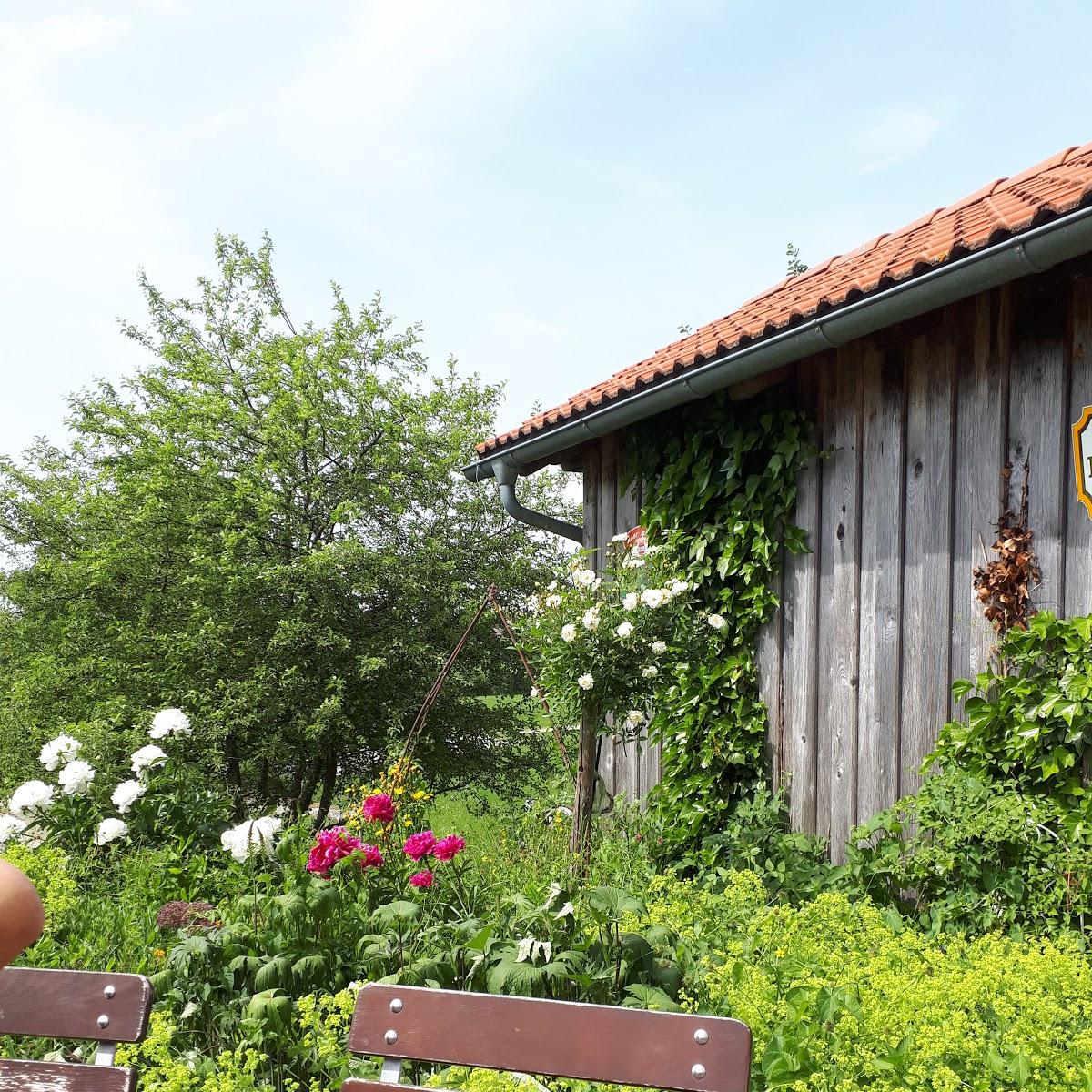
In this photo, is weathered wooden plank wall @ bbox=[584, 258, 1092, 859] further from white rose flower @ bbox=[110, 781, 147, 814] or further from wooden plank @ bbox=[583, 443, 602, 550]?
white rose flower @ bbox=[110, 781, 147, 814]

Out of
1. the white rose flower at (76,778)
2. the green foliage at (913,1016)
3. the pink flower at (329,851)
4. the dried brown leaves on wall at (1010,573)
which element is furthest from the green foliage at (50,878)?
the dried brown leaves on wall at (1010,573)

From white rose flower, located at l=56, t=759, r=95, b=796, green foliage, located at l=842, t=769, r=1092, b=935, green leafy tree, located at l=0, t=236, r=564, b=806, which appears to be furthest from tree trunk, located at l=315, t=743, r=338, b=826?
green foliage, located at l=842, t=769, r=1092, b=935

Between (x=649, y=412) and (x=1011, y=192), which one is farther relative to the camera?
(x=649, y=412)

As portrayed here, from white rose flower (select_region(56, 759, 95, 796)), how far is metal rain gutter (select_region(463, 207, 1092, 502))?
3.10m

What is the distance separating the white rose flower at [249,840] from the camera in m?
3.94

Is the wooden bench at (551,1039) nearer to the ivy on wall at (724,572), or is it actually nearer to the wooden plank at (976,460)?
the wooden plank at (976,460)

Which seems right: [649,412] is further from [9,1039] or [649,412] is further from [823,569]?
[9,1039]

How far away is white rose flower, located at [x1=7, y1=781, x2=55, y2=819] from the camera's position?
4.59 m

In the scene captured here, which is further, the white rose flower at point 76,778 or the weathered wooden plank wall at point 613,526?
the weathered wooden plank wall at point 613,526

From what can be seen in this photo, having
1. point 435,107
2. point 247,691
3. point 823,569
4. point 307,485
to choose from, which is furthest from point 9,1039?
point 307,485

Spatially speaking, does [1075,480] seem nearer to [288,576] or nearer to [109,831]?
[109,831]

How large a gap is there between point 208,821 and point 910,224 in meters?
5.03

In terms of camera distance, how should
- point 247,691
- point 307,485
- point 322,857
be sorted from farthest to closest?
point 307,485
point 247,691
point 322,857

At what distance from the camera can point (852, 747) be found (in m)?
4.45
